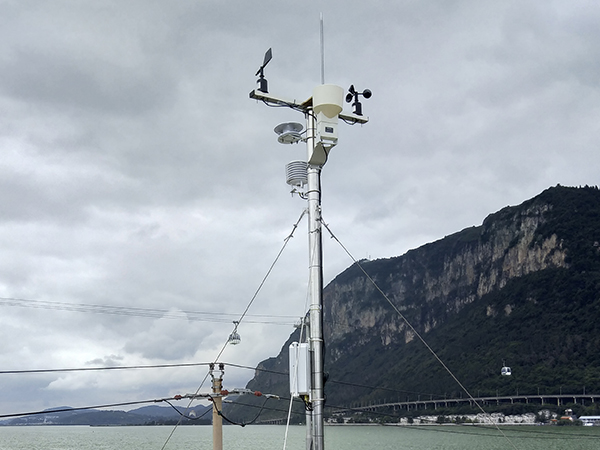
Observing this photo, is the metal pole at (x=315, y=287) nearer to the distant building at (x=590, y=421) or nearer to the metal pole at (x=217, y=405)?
the metal pole at (x=217, y=405)

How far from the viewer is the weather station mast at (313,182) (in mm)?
9508

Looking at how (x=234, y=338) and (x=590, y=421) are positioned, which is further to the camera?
(x=590, y=421)

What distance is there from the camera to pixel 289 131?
10.6 meters

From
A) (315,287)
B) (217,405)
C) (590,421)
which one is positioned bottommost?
(590,421)

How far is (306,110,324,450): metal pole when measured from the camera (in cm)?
941

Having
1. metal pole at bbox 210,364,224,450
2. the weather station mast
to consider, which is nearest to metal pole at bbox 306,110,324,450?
the weather station mast

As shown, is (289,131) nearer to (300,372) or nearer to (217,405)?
(300,372)

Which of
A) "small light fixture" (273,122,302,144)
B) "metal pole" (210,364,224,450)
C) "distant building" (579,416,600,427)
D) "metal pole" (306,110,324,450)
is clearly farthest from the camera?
"distant building" (579,416,600,427)

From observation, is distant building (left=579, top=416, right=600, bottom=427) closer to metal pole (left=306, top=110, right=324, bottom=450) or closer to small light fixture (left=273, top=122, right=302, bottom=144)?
metal pole (left=306, top=110, right=324, bottom=450)

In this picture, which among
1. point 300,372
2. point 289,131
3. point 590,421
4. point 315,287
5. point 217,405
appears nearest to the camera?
point 300,372

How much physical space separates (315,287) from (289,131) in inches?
106

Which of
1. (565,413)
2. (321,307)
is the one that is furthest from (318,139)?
(565,413)

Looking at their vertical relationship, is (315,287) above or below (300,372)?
above

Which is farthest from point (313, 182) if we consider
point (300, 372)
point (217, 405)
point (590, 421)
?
point (590, 421)
